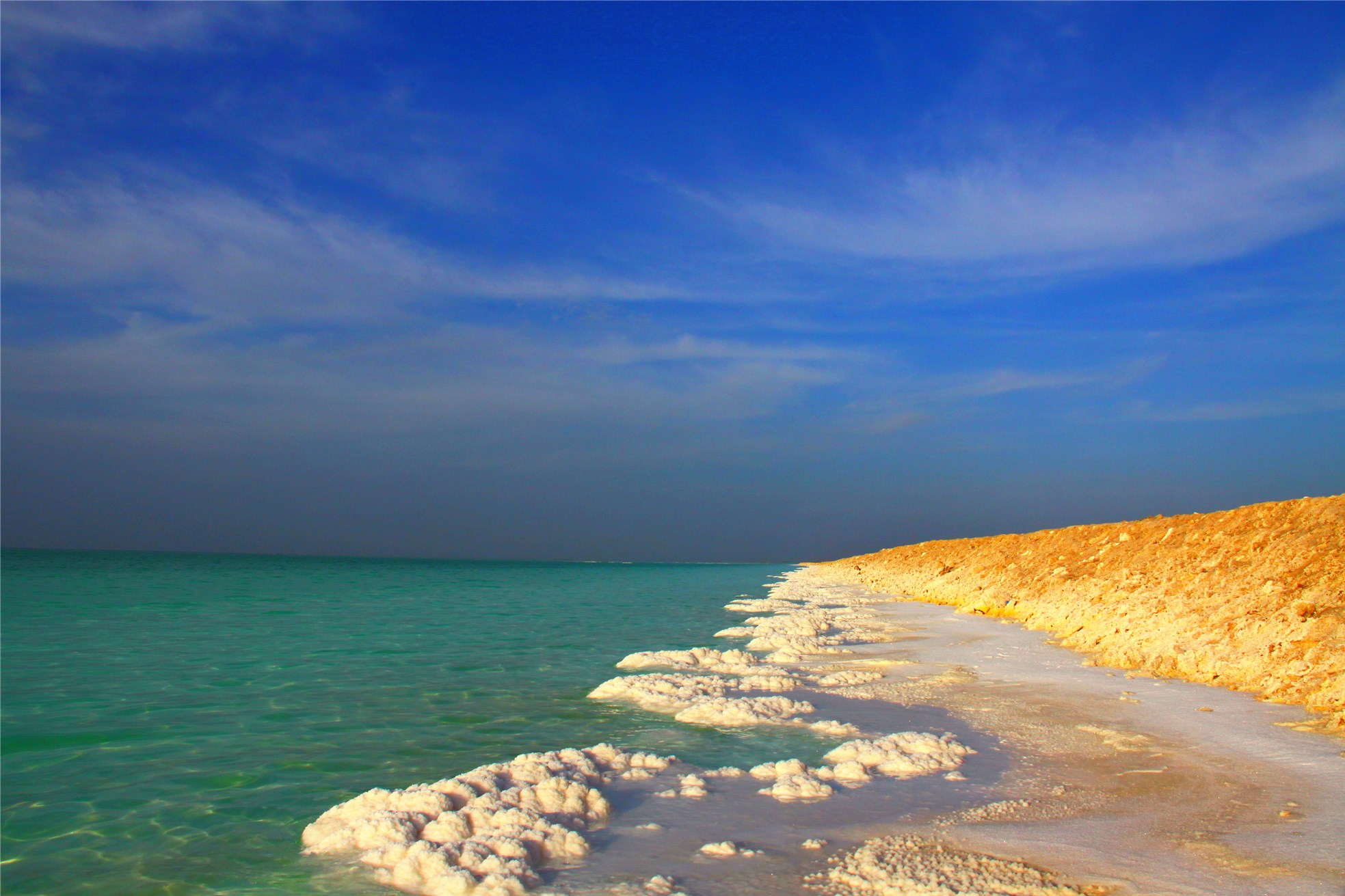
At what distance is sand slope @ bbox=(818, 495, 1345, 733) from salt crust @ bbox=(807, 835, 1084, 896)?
6.50m

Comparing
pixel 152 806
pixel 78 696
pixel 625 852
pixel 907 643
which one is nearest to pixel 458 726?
pixel 152 806

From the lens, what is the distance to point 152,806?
7.20 metres

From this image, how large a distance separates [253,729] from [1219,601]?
1608 centimetres

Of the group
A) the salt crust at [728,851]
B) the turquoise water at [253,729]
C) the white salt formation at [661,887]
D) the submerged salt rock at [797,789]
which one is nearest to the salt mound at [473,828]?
the turquoise water at [253,729]

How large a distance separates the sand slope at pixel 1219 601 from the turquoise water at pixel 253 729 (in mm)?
7626

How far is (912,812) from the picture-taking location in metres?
6.64

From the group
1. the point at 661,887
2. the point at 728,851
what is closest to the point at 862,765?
the point at 728,851

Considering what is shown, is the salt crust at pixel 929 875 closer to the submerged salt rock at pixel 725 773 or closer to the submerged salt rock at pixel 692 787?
the submerged salt rock at pixel 692 787

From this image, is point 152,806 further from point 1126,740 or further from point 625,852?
point 1126,740

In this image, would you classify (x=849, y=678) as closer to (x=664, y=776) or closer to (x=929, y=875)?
(x=664, y=776)

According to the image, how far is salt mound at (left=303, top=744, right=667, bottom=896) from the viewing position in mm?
5258

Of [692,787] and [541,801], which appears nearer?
[541,801]

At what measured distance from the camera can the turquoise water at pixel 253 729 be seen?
20.2 feet

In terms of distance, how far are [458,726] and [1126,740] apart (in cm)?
835
